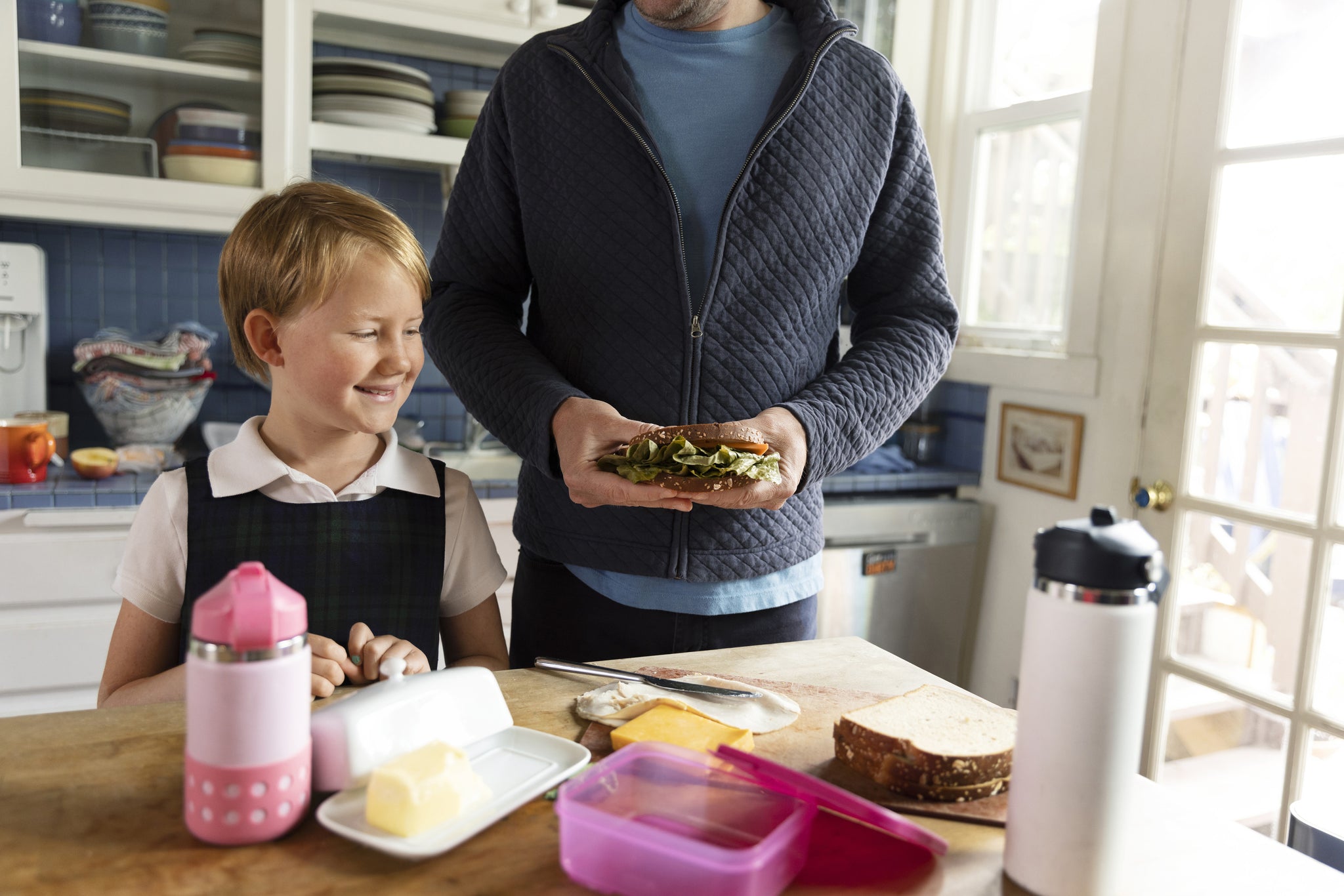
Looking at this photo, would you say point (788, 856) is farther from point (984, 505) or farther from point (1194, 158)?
point (984, 505)

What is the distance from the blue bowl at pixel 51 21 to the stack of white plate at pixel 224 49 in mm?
196

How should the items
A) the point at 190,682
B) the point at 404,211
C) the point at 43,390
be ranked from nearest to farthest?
1. the point at 190,682
2. the point at 43,390
3. the point at 404,211

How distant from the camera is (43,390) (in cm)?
221

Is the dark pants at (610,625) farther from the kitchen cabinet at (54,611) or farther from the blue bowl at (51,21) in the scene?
the blue bowl at (51,21)

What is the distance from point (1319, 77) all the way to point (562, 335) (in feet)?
4.71

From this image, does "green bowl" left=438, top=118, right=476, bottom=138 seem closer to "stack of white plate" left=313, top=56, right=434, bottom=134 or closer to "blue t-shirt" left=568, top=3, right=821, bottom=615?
"stack of white plate" left=313, top=56, right=434, bottom=134

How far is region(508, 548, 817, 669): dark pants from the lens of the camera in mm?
1170

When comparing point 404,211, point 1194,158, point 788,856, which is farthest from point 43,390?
point 1194,158

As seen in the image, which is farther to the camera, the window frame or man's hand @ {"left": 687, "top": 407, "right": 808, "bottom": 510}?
the window frame

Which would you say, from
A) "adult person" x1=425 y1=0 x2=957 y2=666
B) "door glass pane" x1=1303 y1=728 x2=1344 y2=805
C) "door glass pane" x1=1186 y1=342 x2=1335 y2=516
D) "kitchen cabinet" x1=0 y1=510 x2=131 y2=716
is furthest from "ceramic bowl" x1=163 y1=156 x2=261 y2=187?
"door glass pane" x1=1303 y1=728 x2=1344 y2=805

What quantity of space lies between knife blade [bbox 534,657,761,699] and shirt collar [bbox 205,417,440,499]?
0.31 meters

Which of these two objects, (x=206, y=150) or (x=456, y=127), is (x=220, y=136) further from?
(x=456, y=127)

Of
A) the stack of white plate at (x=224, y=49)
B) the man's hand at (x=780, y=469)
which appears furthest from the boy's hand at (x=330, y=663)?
the stack of white plate at (x=224, y=49)

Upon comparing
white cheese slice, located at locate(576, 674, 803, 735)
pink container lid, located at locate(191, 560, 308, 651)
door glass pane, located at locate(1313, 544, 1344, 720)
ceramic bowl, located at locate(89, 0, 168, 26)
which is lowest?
door glass pane, located at locate(1313, 544, 1344, 720)
